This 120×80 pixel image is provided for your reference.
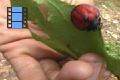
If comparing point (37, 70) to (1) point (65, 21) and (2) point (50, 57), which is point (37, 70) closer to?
(2) point (50, 57)

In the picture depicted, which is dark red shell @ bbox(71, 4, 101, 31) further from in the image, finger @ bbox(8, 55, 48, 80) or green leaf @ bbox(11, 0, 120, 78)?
finger @ bbox(8, 55, 48, 80)

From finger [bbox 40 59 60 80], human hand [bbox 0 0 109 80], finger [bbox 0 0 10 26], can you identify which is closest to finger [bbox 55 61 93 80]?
human hand [bbox 0 0 109 80]

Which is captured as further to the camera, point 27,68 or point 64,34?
point 27,68

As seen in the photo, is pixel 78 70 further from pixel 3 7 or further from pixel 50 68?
pixel 3 7

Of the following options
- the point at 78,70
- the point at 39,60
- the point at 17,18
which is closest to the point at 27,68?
the point at 39,60

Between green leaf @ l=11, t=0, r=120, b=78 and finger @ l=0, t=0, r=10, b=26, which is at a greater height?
green leaf @ l=11, t=0, r=120, b=78

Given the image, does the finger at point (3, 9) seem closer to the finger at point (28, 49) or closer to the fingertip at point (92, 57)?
the finger at point (28, 49)

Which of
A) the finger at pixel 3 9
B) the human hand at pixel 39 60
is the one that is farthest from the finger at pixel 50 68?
the finger at pixel 3 9
